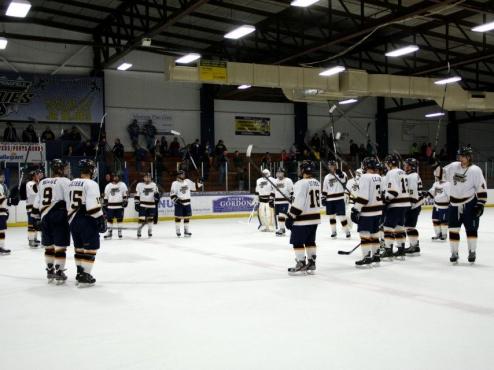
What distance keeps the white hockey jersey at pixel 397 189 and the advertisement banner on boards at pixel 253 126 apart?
15913mm

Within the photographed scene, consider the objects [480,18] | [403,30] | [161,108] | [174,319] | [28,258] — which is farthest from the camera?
[161,108]

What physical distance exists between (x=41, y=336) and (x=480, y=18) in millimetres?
15145

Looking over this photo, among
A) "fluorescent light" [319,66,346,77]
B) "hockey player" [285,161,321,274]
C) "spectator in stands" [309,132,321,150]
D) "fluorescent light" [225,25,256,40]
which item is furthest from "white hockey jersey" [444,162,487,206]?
"spectator in stands" [309,132,321,150]

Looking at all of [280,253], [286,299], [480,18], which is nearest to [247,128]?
[480,18]

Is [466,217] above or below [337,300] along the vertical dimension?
above

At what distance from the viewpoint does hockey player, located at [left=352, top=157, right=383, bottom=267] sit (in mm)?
6797

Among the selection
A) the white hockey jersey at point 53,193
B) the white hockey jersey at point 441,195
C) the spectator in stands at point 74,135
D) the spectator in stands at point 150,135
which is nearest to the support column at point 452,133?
the spectator in stands at point 150,135

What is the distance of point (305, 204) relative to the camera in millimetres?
6348

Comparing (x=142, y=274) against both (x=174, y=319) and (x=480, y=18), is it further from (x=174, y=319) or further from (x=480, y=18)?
(x=480, y=18)

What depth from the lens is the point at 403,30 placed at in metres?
16.6

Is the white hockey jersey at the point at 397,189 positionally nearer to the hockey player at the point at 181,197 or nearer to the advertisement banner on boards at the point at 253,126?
the hockey player at the point at 181,197

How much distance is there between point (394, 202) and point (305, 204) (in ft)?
5.77

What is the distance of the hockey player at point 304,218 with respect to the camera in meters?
6.34

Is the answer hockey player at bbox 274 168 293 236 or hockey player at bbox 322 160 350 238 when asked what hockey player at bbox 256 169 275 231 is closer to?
hockey player at bbox 274 168 293 236
